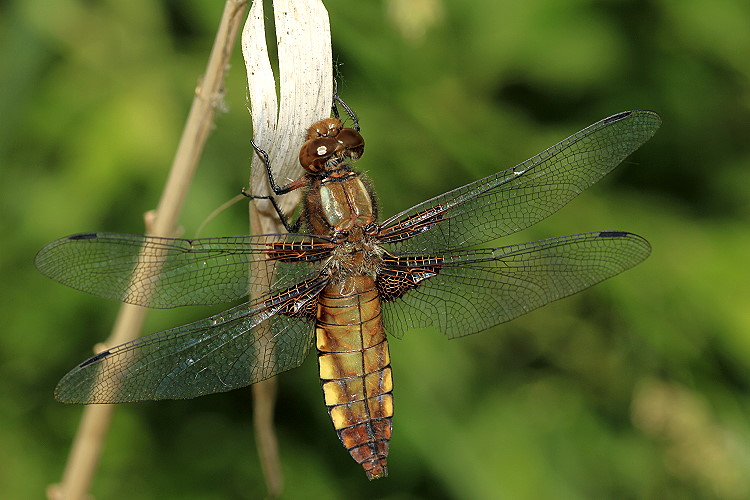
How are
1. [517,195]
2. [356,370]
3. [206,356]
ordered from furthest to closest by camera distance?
1. [517,195]
2. [356,370]
3. [206,356]

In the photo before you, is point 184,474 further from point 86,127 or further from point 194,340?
point 86,127

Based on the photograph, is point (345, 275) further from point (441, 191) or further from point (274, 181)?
point (441, 191)

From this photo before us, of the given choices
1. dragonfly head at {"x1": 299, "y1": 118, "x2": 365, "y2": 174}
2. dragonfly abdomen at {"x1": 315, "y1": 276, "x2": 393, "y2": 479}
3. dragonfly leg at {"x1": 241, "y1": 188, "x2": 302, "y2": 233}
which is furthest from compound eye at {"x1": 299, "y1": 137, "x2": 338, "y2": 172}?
dragonfly abdomen at {"x1": 315, "y1": 276, "x2": 393, "y2": 479}

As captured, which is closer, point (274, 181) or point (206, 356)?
point (274, 181)

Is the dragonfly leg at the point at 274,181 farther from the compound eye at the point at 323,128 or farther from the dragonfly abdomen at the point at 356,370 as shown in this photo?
the dragonfly abdomen at the point at 356,370

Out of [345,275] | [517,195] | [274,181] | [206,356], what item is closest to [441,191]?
[517,195]

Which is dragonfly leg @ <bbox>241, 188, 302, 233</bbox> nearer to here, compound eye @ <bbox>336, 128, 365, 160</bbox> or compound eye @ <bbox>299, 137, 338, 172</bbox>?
compound eye @ <bbox>299, 137, 338, 172</bbox>

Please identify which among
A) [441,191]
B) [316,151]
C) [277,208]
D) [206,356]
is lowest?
[206,356]

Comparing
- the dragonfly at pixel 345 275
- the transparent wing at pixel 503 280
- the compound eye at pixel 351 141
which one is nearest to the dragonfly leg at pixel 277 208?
the dragonfly at pixel 345 275
